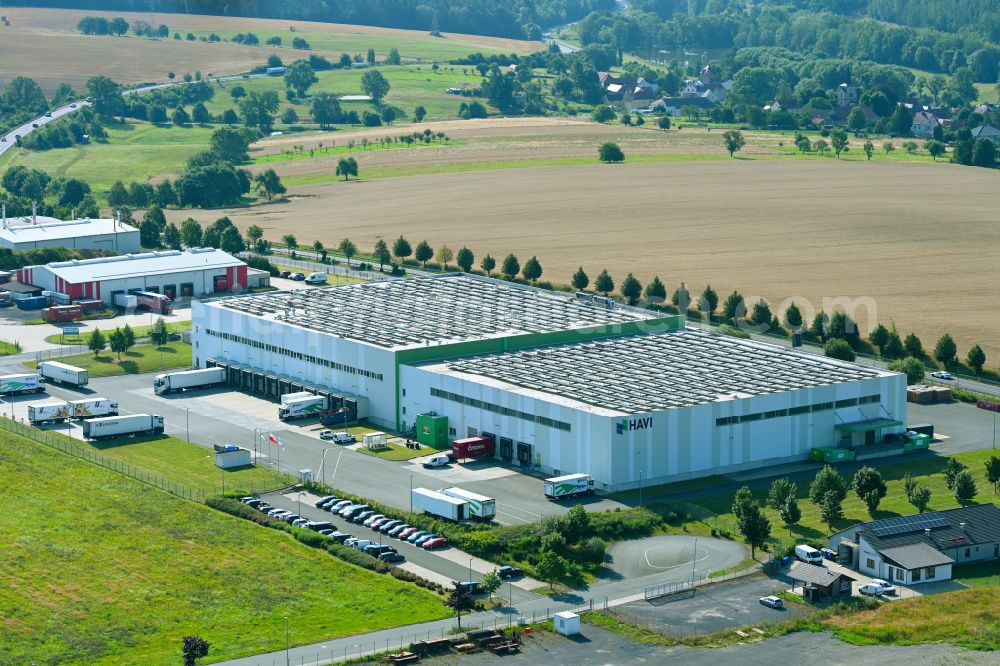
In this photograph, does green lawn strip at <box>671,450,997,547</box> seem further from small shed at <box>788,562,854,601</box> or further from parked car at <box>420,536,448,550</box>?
parked car at <box>420,536,448,550</box>

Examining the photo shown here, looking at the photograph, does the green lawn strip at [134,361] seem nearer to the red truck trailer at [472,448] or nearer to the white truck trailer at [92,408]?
the white truck trailer at [92,408]

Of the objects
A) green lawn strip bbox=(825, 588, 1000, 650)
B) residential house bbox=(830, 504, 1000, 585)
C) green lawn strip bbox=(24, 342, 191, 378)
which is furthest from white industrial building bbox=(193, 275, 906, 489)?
green lawn strip bbox=(825, 588, 1000, 650)

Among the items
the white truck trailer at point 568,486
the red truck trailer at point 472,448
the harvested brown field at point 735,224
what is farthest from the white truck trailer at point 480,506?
the harvested brown field at point 735,224

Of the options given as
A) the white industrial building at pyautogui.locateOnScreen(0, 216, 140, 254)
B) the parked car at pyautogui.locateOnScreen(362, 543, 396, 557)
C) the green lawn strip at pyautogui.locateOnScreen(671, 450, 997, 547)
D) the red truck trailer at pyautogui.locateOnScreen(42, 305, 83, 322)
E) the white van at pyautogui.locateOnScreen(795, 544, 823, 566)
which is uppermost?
the white industrial building at pyautogui.locateOnScreen(0, 216, 140, 254)

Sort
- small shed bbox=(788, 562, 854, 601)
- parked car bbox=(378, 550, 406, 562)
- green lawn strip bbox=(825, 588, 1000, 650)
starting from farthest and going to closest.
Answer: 1. parked car bbox=(378, 550, 406, 562)
2. small shed bbox=(788, 562, 854, 601)
3. green lawn strip bbox=(825, 588, 1000, 650)

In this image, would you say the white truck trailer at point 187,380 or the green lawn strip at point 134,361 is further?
the green lawn strip at point 134,361

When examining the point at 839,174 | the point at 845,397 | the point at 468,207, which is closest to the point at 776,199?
the point at 839,174

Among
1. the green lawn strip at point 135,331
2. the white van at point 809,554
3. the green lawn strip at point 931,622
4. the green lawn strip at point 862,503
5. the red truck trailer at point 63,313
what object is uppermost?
the red truck trailer at point 63,313
